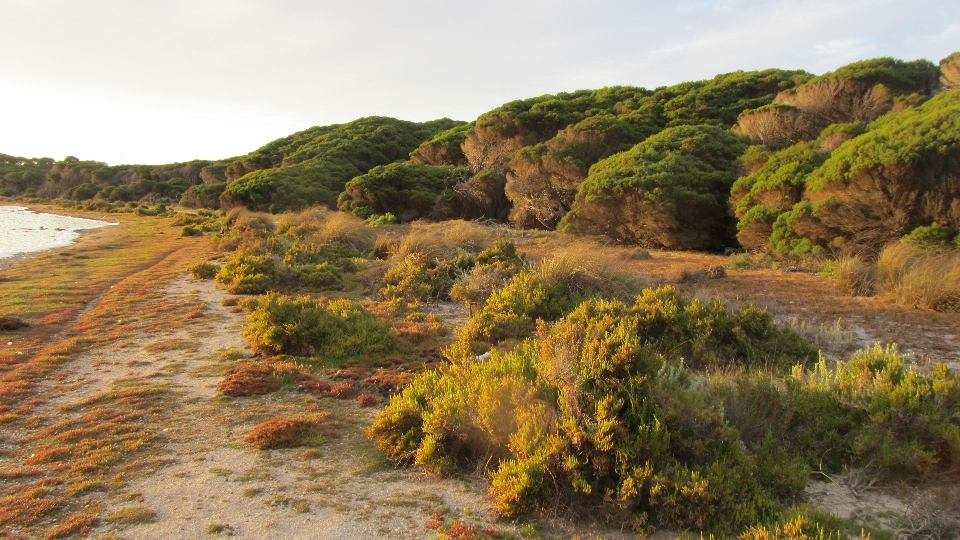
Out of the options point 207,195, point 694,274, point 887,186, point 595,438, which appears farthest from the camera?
point 207,195

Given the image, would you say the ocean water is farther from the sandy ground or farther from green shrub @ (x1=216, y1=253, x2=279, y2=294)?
the sandy ground

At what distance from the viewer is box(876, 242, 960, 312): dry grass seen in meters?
7.90

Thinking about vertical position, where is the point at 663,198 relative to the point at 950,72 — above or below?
below

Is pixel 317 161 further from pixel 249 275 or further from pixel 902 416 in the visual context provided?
pixel 902 416

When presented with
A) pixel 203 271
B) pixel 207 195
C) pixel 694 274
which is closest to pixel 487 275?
pixel 694 274

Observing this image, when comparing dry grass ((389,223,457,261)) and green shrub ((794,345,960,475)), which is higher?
dry grass ((389,223,457,261))

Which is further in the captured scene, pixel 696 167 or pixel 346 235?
pixel 696 167

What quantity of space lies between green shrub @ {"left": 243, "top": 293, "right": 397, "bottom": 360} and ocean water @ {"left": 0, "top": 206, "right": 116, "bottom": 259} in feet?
55.9

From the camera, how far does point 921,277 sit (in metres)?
8.18

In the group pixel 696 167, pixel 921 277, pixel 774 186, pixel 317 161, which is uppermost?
pixel 317 161

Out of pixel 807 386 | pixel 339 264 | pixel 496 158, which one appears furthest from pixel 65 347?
pixel 496 158

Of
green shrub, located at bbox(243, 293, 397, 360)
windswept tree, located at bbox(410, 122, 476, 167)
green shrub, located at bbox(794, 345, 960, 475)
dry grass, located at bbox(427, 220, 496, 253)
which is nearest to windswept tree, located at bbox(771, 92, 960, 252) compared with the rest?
dry grass, located at bbox(427, 220, 496, 253)

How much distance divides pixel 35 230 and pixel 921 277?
118 ft

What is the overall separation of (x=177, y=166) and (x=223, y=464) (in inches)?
2789
